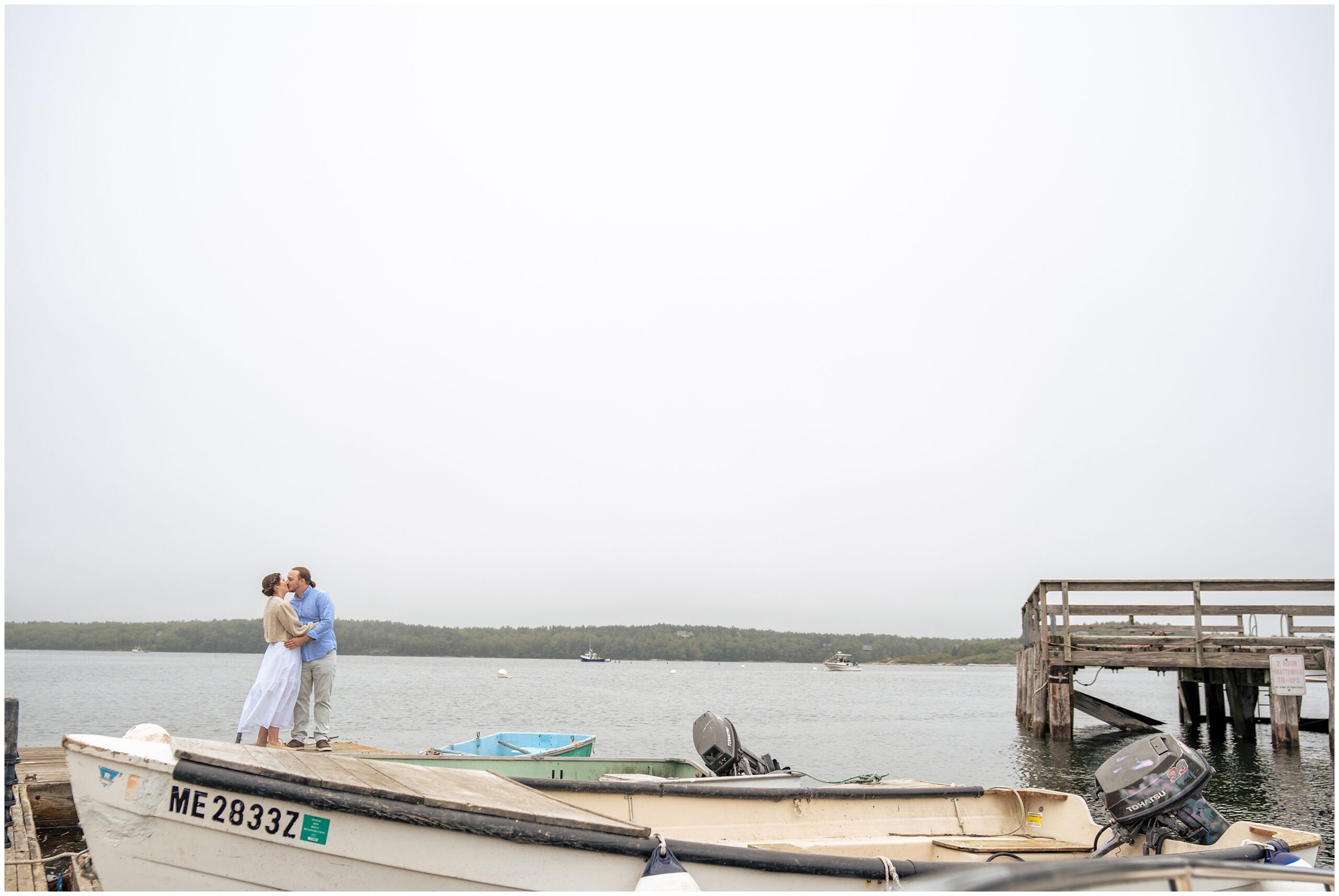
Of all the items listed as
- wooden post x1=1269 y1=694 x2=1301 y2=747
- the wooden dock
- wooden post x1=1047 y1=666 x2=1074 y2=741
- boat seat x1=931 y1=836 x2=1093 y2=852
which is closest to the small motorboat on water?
the wooden dock

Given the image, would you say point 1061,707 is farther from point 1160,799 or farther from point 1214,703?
point 1160,799

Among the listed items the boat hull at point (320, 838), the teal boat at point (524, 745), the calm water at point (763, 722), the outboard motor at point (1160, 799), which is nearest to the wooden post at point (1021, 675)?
the calm water at point (763, 722)

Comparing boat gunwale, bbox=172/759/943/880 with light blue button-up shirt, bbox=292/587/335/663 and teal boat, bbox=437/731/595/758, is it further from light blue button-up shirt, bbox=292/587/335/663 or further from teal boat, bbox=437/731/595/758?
teal boat, bbox=437/731/595/758

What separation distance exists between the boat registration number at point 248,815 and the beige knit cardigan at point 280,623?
16.0ft

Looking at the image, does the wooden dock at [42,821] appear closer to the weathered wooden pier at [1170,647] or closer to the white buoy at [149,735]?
the white buoy at [149,735]

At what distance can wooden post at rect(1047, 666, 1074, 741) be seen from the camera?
18094mm

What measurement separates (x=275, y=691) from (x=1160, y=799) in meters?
8.10

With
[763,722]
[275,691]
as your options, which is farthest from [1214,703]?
[275,691]

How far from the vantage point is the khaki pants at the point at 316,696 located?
8.95m

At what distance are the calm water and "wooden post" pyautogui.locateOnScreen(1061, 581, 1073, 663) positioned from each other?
2.11m

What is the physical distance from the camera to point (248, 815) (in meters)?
4.01

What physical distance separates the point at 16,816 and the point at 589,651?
109117 millimetres

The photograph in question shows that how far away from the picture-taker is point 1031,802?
24.4 feet

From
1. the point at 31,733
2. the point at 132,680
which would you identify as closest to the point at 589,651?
the point at 132,680
